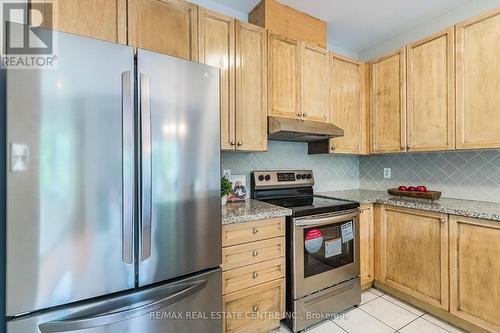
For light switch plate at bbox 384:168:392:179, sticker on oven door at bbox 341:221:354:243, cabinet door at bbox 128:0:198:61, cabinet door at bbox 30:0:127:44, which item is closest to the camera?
cabinet door at bbox 30:0:127:44

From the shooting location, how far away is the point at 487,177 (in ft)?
6.72

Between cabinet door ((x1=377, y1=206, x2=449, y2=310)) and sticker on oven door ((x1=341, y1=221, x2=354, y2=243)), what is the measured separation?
452 millimetres

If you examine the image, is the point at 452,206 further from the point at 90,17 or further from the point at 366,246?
the point at 90,17

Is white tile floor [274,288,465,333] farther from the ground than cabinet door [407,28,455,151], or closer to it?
closer to it

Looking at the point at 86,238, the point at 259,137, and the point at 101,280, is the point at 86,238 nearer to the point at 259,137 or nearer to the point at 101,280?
the point at 101,280

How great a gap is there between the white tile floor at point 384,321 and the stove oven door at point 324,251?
0.95 feet

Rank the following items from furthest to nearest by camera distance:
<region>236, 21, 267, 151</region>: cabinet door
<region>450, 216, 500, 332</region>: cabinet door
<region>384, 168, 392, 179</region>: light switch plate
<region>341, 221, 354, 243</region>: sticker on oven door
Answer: <region>384, 168, 392, 179</region>: light switch plate, <region>341, 221, 354, 243</region>: sticker on oven door, <region>236, 21, 267, 151</region>: cabinet door, <region>450, 216, 500, 332</region>: cabinet door

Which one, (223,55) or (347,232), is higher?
(223,55)

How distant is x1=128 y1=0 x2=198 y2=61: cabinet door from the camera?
149 centimetres

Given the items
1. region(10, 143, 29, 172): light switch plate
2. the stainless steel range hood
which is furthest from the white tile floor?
region(10, 143, 29, 172): light switch plate

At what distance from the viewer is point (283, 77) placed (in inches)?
82.3

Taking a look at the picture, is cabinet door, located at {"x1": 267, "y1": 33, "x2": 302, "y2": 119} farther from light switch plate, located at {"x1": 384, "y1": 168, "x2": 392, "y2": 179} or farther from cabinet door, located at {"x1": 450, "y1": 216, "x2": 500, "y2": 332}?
cabinet door, located at {"x1": 450, "y1": 216, "x2": 500, "y2": 332}

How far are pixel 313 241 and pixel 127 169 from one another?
4.54 feet

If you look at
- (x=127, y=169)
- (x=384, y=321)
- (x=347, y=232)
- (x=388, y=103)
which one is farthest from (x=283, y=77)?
(x=384, y=321)
